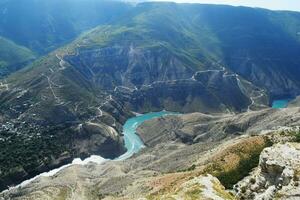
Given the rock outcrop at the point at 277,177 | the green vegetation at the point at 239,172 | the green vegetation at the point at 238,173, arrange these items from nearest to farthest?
the rock outcrop at the point at 277,177 < the green vegetation at the point at 238,173 < the green vegetation at the point at 239,172

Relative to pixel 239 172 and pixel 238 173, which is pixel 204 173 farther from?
pixel 238 173

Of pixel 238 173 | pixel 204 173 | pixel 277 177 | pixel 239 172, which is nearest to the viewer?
pixel 277 177

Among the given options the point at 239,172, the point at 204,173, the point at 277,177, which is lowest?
the point at 204,173

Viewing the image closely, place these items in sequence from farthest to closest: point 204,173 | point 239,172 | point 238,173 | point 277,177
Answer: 1. point 204,173
2. point 239,172
3. point 238,173
4. point 277,177

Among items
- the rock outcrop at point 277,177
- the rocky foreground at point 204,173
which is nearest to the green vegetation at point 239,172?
the rocky foreground at point 204,173

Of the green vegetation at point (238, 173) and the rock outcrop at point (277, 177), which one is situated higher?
the rock outcrop at point (277, 177)

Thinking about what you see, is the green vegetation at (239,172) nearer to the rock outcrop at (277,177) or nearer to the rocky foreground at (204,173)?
the rocky foreground at (204,173)

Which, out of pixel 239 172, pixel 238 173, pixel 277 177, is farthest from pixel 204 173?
pixel 277 177

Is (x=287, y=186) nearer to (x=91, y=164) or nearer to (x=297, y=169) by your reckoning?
(x=297, y=169)
